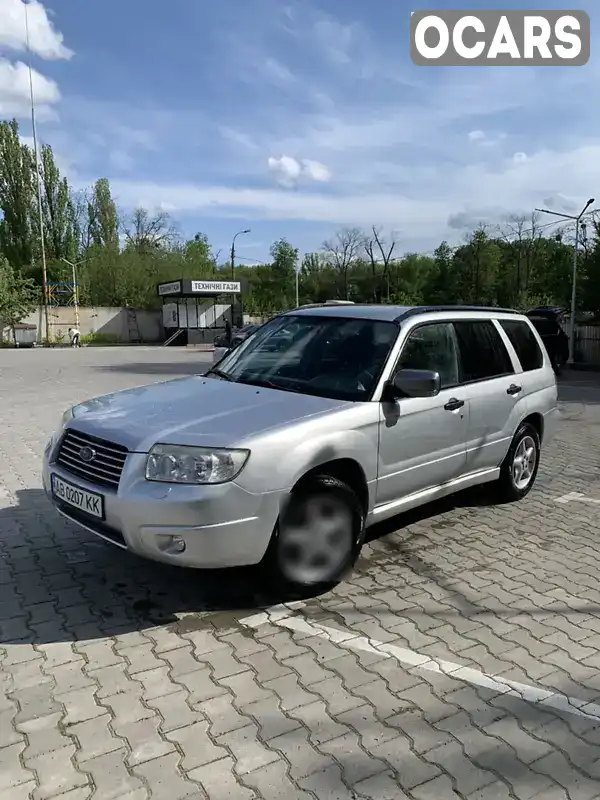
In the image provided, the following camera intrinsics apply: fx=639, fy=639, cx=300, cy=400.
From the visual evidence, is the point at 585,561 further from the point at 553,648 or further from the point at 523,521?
the point at 553,648

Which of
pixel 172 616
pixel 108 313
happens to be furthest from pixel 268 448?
pixel 108 313

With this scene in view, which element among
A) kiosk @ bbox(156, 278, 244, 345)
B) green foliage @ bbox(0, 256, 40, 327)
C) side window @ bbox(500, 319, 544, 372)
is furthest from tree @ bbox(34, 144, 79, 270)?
side window @ bbox(500, 319, 544, 372)

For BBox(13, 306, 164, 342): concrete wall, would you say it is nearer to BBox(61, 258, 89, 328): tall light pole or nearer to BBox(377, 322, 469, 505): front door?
BBox(61, 258, 89, 328): tall light pole

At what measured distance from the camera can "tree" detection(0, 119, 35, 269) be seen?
52.9m

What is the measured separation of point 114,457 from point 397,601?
75.0 inches

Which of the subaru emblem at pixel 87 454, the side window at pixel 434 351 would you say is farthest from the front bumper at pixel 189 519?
the side window at pixel 434 351

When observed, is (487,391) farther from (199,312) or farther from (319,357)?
(199,312)

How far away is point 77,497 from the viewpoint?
12.0 feet

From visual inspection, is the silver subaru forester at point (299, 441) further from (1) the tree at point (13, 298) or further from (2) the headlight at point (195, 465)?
(1) the tree at point (13, 298)

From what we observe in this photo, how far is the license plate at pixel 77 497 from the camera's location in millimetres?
3521

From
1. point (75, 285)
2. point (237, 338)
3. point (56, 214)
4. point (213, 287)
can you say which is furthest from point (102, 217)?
point (237, 338)

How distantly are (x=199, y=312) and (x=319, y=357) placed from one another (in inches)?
1602

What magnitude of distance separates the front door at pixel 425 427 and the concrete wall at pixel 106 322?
4252cm

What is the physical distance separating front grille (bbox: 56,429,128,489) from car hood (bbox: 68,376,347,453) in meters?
0.05
